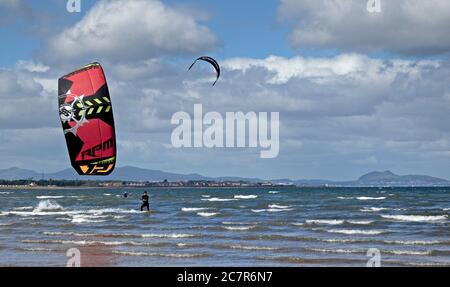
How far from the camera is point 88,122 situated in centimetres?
1714

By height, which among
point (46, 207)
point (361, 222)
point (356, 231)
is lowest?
point (356, 231)

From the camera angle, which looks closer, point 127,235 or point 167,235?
point 167,235

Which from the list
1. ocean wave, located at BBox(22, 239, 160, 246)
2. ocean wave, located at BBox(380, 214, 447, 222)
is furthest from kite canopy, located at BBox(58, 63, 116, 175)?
ocean wave, located at BBox(380, 214, 447, 222)

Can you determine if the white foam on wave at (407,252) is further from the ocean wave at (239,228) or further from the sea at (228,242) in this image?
the ocean wave at (239,228)

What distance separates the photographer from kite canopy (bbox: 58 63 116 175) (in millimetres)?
17125

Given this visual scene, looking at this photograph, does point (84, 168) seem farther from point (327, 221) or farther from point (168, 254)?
point (327, 221)

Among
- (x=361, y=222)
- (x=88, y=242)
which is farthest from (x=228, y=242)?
(x=361, y=222)

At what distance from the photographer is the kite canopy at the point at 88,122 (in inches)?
674

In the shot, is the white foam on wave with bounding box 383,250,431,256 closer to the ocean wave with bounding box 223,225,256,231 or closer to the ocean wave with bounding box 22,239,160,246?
the ocean wave with bounding box 22,239,160,246

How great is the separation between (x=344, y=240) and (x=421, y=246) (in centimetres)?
282

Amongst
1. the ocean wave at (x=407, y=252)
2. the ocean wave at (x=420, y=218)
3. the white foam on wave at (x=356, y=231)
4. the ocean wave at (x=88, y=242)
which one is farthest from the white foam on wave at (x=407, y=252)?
the ocean wave at (x=420, y=218)

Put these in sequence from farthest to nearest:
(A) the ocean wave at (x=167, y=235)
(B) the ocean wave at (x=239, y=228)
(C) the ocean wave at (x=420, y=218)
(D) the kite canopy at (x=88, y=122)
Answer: (C) the ocean wave at (x=420, y=218) → (B) the ocean wave at (x=239, y=228) → (A) the ocean wave at (x=167, y=235) → (D) the kite canopy at (x=88, y=122)
